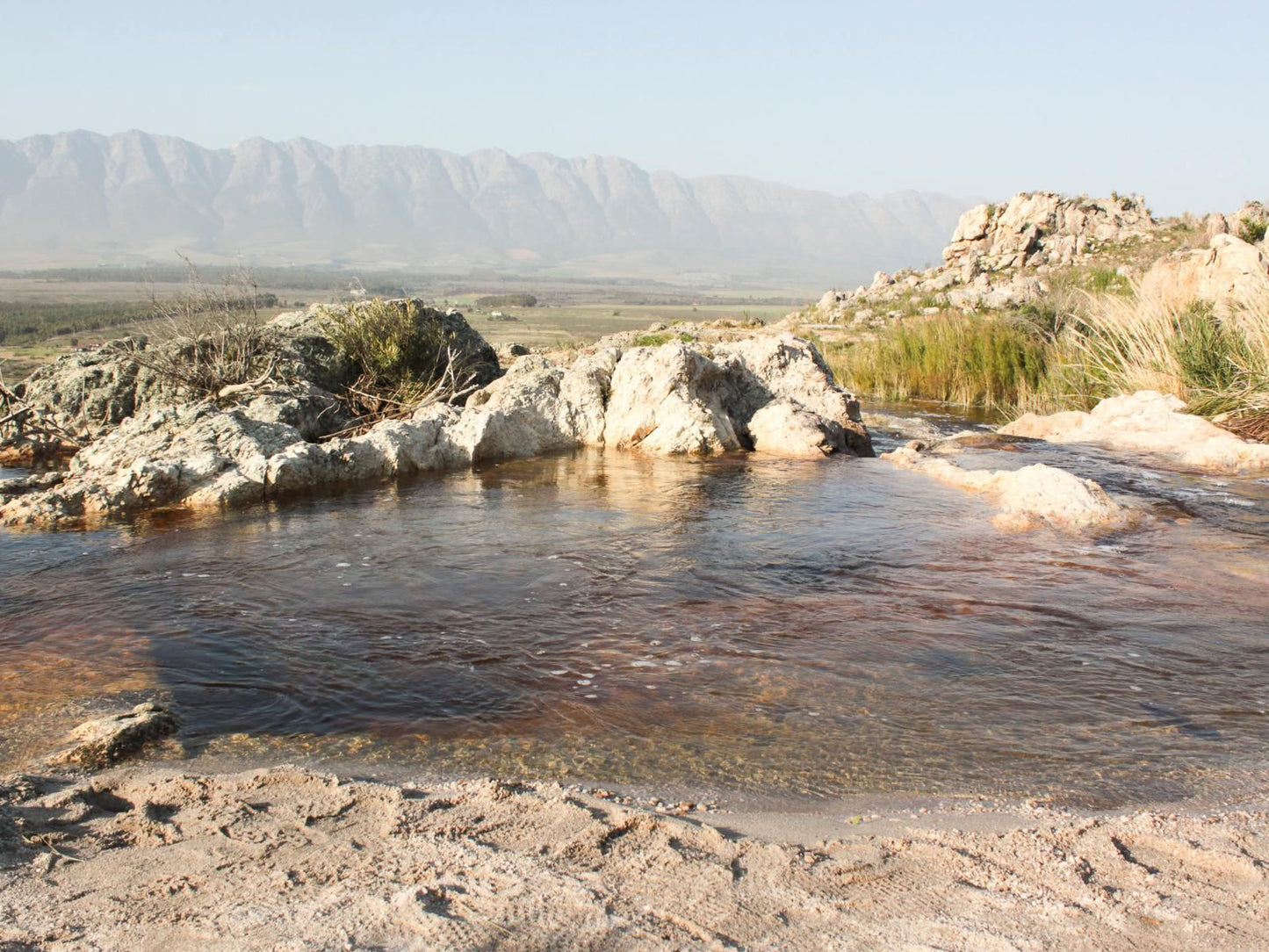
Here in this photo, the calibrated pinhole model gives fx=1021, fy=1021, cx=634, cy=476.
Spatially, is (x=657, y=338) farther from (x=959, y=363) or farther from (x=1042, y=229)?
(x=1042, y=229)

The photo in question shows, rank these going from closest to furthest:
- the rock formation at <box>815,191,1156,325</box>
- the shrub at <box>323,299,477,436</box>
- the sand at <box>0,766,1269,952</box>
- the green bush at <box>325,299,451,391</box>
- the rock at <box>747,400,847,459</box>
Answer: the sand at <box>0,766,1269,952</box> → the rock at <box>747,400,847,459</box> → the shrub at <box>323,299,477,436</box> → the green bush at <box>325,299,451,391</box> → the rock formation at <box>815,191,1156,325</box>

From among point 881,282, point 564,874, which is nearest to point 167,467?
point 564,874

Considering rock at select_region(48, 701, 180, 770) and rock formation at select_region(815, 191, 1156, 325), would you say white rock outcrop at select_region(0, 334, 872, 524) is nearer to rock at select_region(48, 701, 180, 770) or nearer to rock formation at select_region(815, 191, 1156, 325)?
rock at select_region(48, 701, 180, 770)

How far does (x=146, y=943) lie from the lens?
275 cm

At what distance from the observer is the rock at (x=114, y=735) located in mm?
4059

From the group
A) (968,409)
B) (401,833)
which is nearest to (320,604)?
(401,833)

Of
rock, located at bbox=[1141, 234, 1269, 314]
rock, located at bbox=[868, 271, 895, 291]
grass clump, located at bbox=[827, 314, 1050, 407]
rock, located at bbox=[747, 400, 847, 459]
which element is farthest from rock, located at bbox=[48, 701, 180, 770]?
rock, located at bbox=[868, 271, 895, 291]

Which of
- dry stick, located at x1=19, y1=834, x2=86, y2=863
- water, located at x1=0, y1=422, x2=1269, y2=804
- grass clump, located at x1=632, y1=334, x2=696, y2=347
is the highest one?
grass clump, located at x1=632, y1=334, x2=696, y2=347

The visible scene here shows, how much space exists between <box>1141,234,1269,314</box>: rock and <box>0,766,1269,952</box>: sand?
13223 millimetres

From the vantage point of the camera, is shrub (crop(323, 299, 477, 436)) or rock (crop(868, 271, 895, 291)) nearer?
shrub (crop(323, 299, 477, 436))

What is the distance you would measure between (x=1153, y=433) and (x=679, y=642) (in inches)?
362

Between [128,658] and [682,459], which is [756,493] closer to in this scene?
[682,459]

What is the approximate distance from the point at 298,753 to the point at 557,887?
1.64m

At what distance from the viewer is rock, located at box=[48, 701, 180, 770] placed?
13.3 ft
